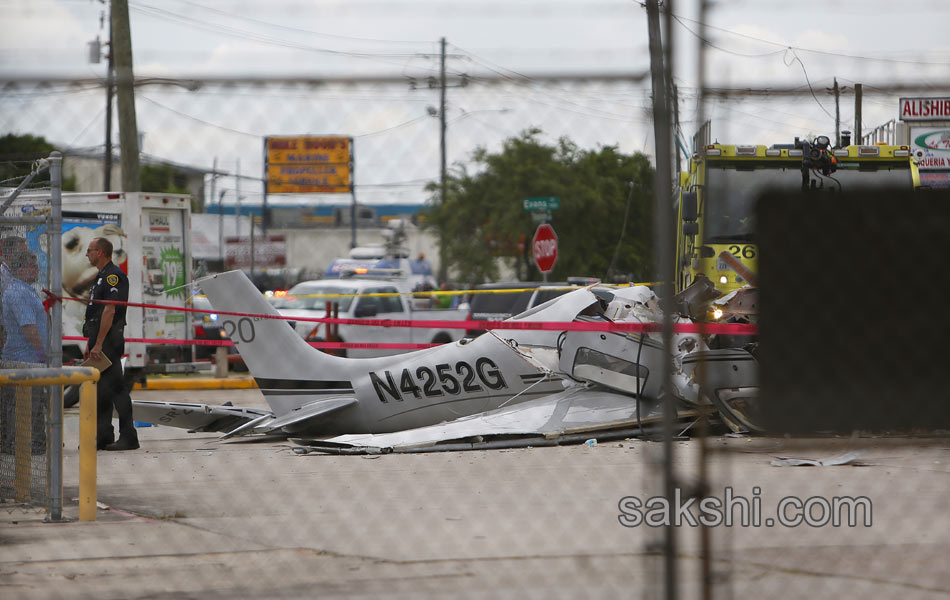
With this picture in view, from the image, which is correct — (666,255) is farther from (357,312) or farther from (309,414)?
(357,312)

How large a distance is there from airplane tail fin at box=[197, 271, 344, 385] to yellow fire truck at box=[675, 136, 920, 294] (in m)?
4.09

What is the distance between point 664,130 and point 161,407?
26.4ft

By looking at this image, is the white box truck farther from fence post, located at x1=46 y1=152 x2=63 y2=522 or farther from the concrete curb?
fence post, located at x1=46 y1=152 x2=63 y2=522

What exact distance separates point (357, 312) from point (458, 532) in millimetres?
15362

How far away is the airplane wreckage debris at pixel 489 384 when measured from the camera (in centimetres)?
945

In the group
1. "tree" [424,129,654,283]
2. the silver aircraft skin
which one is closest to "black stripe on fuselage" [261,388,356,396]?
the silver aircraft skin

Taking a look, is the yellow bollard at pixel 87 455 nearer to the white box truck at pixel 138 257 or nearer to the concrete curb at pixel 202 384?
the white box truck at pixel 138 257

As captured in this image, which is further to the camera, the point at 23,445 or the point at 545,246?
the point at 545,246

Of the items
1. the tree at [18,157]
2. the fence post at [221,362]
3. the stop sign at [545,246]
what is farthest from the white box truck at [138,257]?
the stop sign at [545,246]

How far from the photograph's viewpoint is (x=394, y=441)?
931cm

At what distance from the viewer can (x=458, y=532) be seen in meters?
6.04

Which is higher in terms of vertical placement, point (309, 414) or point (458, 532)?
point (309, 414)

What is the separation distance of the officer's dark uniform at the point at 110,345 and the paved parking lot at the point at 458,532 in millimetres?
971

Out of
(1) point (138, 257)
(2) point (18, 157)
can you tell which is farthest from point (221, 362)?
(2) point (18, 157)
